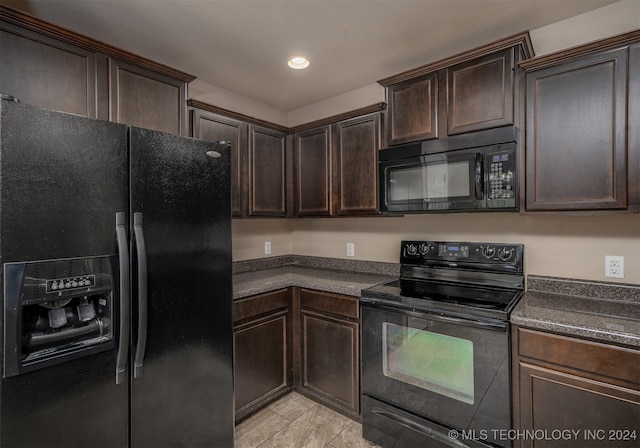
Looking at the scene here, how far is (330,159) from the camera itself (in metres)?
2.69

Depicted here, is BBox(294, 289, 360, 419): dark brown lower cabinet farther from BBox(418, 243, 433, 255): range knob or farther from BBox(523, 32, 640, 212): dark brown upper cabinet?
BBox(523, 32, 640, 212): dark brown upper cabinet

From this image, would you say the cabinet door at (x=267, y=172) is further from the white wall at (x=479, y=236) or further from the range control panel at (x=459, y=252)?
the range control panel at (x=459, y=252)

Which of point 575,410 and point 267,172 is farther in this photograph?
point 267,172

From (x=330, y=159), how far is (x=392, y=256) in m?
0.93

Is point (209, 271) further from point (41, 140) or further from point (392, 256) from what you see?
point (392, 256)

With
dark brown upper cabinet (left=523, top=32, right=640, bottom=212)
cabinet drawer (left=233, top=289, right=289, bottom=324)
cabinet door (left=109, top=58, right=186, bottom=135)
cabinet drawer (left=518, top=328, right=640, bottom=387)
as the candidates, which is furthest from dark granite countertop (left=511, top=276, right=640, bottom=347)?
cabinet door (left=109, top=58, right=186, bottom=135)

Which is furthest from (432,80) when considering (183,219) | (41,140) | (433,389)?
(41,140)

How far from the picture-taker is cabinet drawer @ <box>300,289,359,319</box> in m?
2.26

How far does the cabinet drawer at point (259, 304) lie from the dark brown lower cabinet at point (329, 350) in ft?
0.40

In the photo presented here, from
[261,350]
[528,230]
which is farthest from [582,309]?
[261,350]

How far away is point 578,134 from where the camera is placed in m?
1.67

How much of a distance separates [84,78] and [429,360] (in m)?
2.34

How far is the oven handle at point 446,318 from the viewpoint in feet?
5.36

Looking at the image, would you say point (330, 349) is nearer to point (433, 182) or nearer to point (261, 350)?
point (261, 350)
